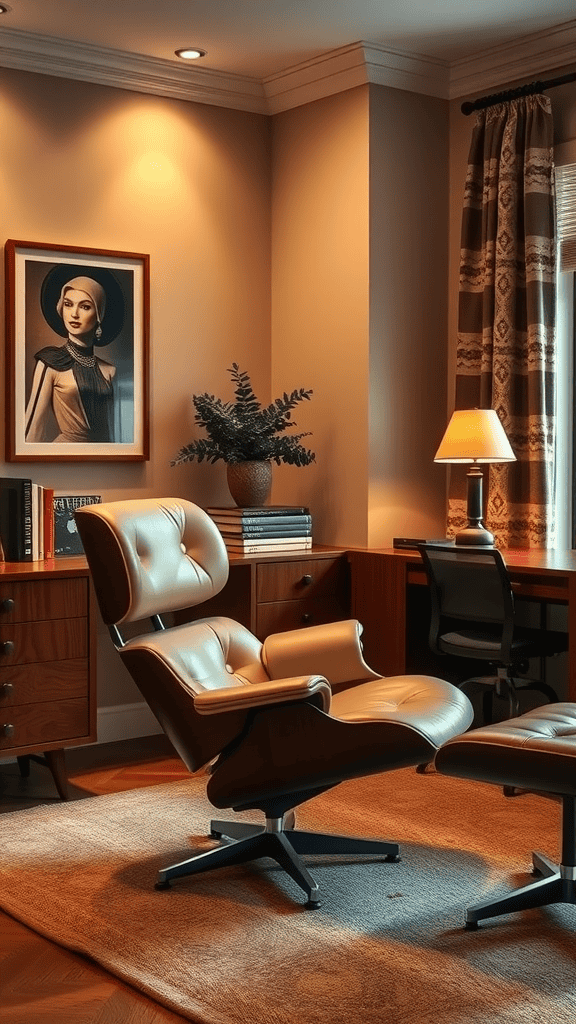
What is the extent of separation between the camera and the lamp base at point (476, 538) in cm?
411

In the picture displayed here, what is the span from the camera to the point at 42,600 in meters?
3.75

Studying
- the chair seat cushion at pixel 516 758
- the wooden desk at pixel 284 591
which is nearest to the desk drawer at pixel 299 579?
the wooden desk at pixel 284 591

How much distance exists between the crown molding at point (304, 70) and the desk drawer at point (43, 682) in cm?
213

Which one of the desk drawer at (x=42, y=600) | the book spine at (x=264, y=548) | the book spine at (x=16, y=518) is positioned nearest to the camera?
the desk drawer at (x=42, y=600)

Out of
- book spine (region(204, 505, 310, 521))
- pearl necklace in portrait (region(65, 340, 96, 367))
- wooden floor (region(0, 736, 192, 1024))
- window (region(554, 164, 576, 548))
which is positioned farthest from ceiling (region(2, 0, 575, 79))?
wooden floor (region(0, 736, 192, 1024))

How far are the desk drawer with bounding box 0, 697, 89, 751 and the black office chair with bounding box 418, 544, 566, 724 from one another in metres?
1.18

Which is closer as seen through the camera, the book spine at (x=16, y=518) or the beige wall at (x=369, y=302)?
the book spine at (x=16, y=518)

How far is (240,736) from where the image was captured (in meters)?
2.81

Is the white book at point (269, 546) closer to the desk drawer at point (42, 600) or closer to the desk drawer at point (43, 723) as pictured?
the desk drawer at point (42, 600)

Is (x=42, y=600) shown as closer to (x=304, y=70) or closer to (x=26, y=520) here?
(x=26, y=520)

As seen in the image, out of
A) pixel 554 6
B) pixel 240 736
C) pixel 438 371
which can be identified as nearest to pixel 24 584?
Result: pixel 240 736

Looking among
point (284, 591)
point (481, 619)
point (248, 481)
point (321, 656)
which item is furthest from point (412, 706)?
point (248, 481)

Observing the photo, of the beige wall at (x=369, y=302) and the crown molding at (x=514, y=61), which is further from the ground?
the crown molding at (x=514, y=61)

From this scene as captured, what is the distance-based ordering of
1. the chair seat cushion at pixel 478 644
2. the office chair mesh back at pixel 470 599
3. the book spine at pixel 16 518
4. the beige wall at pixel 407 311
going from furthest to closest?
the beige wall at pixel 407 311
the book spine at pixel 16 518
the chair seat cushion at pixel 478 644
the office chair mesh back at pixel 470 599
